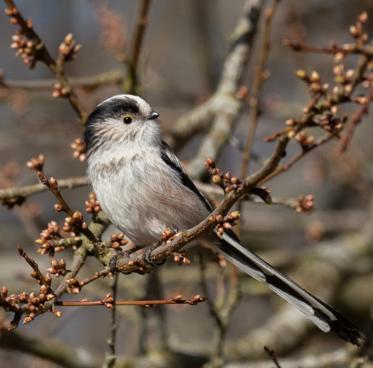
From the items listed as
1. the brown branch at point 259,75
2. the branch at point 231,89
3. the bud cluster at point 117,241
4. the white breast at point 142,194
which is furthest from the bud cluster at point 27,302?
the branch at point 231,89

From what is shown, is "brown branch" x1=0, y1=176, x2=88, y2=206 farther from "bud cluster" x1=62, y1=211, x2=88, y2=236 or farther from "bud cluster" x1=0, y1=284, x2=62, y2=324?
"bud cluster" x1=0, y1=284, x2=62, y2=324

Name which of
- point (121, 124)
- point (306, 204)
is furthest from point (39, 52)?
point (306, 204)

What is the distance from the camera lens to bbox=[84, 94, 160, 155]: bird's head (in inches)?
145

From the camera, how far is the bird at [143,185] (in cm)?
335

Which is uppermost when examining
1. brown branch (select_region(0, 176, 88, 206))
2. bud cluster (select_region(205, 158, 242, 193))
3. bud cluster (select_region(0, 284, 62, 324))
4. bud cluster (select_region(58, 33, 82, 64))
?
bud cluster (select_region(205, 158, 242, 193))

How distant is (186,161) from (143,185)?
1.43 m

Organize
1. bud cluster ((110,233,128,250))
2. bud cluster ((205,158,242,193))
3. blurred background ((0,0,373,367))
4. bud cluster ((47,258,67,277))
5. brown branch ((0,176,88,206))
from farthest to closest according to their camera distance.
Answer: blurred background ((0,0,373,367)) → brown branch ((0,176,88,206)) → bud cluster ((110,233,128,250)) → bud cluster ((47,258,67,277)) → bud cluster ((205,158,242,193))

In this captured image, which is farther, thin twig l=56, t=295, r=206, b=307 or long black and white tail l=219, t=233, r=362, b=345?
long black and white tail l=219, t=233, r=362, b=345

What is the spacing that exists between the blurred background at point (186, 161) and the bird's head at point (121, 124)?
63 centimetres

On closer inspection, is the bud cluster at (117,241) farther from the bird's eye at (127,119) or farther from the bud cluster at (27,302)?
the bird's eye at (127,119)

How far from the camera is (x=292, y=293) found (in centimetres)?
312

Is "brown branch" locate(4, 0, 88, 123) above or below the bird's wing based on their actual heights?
above

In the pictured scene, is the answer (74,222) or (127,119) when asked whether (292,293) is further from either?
Result: (127,119)

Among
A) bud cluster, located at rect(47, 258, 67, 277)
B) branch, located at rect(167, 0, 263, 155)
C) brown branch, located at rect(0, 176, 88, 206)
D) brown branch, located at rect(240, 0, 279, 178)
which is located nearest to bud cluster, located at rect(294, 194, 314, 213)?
brown branch, located at rect(240, 0, 279, 178)
